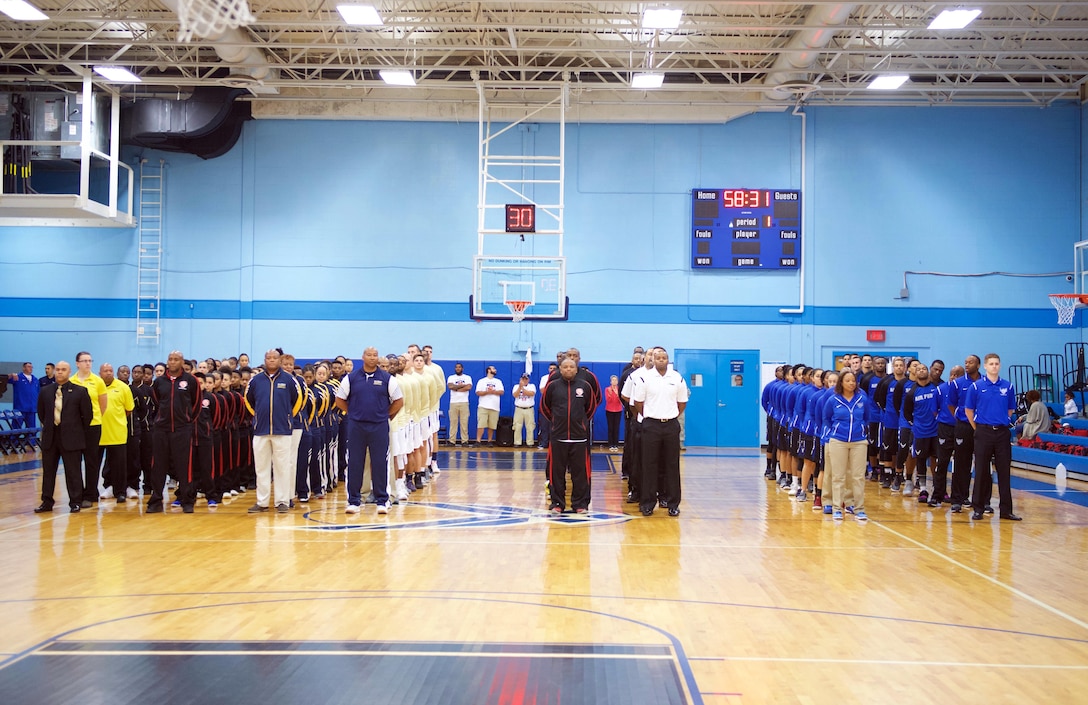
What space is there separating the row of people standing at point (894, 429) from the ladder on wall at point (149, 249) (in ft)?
46.2

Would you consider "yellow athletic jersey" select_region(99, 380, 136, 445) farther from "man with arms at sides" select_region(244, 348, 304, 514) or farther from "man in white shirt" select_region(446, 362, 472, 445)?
"man in white shirt" select_region(446, 362, 472, 445)

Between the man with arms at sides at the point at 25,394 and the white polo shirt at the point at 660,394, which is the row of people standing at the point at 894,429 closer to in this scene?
the white polo shirt at the point at 660,394

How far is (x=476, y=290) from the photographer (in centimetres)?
1700

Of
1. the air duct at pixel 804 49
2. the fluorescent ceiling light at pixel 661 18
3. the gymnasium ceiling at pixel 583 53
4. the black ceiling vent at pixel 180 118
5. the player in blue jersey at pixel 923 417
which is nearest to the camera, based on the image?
the player in blue jersey at pixel 923 417

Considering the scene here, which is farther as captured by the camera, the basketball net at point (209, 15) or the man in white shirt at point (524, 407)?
the man in white shirt at point (524, 407)

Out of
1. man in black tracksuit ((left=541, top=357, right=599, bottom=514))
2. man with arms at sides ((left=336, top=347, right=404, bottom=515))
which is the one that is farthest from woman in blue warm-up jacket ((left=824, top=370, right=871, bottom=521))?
man with arms at sides ((left=336, top=347, right=404, bottom=515))

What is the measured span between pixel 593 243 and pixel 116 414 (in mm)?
12081

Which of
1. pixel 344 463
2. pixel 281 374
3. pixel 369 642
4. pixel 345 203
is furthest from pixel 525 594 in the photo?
pixel 345 203

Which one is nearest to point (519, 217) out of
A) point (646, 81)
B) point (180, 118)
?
point (646, 81)

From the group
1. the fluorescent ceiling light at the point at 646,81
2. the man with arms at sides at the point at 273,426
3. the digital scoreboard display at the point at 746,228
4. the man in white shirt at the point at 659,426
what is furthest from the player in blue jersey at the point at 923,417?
the fluorescent ceiling light at the point at 646,81

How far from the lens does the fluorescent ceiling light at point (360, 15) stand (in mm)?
14602

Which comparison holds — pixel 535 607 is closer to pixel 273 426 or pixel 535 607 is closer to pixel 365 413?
pixel 365 413

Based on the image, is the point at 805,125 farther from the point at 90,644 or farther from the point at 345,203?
the point at 90,644

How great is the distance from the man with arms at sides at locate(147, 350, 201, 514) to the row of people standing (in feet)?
23.5
